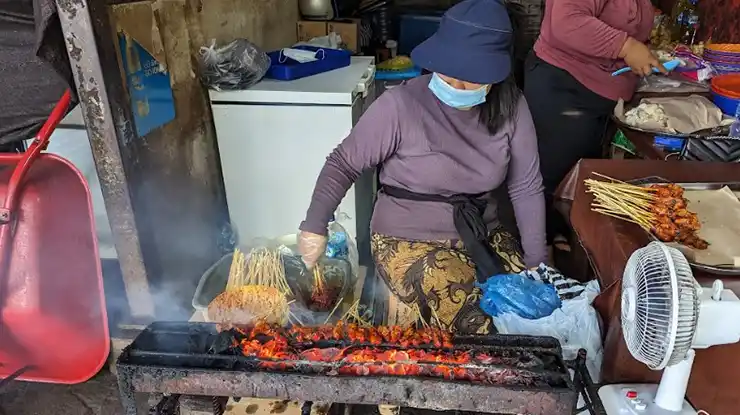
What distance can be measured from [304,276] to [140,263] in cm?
68

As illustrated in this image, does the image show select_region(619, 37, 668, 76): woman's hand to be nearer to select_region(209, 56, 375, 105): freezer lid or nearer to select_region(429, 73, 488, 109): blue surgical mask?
select_region(429, 73, 488, 109): blue surgical mask

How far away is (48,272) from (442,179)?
1.52 m

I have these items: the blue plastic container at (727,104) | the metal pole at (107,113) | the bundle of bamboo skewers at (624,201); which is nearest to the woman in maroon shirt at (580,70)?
the blue plastic container at (727,104)

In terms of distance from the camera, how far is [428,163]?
7.27 ft

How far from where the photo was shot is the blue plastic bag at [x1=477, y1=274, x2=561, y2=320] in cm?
203

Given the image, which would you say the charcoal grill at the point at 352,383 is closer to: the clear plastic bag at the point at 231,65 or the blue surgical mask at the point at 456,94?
the blue surgical mask at the point at 456,94

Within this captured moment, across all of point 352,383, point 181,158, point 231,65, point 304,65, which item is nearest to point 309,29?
point 304,65

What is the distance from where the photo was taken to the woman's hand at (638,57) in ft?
9.02

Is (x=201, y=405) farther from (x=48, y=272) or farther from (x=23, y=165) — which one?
(x=23, y=165)

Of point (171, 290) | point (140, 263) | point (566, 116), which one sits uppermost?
point (566, 116)

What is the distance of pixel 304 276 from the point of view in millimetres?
2594

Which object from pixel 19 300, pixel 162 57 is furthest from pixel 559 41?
pixel 19 300

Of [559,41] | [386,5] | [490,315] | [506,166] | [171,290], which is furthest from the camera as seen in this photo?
[386,5]

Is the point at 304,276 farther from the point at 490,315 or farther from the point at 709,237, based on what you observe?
the point at 709,237
